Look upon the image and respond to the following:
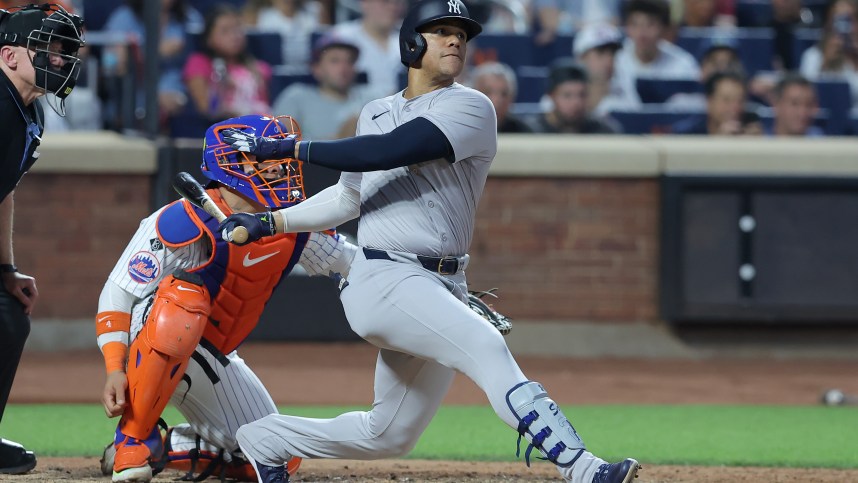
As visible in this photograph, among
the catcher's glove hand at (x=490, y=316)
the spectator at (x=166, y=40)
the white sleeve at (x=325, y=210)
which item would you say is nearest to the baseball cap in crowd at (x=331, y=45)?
the spectator at (x=166, y=40)

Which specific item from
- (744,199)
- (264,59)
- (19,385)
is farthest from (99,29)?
(744,199)

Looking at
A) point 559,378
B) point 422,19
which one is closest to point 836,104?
point 559,378

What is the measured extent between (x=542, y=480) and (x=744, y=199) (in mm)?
4625

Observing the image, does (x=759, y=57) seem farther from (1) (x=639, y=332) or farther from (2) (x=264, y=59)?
(2) (x=264, y=59)

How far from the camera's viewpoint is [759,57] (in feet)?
37.2

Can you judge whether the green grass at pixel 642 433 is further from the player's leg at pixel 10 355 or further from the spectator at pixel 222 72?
the spectator at pixel 222 72

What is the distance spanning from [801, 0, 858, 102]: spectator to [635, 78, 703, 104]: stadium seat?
1140mm

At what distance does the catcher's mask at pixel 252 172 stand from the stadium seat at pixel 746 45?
7.28 metres

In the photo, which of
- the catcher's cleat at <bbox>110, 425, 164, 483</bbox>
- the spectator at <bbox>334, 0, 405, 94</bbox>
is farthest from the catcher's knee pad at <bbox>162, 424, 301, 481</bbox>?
the spectator at <bbox>334, 0, 405, 94</bbox>

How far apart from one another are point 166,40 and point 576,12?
3.68m

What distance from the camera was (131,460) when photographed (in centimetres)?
450

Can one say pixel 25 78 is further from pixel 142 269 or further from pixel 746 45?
pixel 746 45

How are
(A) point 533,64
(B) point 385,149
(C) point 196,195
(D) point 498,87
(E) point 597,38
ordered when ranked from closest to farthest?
(B) point 385,149, (C) point 196,195, (D) point 498,87, (E) point 597,38, (A) point 533,64

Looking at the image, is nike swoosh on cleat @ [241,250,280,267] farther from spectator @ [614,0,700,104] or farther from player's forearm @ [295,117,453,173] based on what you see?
spectator @ [614,0,700,104]
